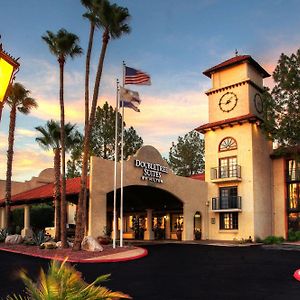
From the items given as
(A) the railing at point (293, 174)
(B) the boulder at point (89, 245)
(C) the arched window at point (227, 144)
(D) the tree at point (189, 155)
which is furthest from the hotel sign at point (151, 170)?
(D) the tree at point (189, 155)

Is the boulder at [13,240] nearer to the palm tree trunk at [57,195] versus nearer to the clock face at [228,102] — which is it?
→ the palm tree trunk at [57,195]

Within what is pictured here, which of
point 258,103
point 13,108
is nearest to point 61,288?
point 13,108

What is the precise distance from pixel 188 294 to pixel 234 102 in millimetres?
29343

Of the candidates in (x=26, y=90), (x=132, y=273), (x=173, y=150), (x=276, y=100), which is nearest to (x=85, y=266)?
(x=132, y=273)

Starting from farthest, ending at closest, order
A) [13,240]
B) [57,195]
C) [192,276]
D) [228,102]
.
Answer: [228,102]
[57,195]
[13,240]
[192,276]

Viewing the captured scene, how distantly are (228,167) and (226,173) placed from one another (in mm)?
605

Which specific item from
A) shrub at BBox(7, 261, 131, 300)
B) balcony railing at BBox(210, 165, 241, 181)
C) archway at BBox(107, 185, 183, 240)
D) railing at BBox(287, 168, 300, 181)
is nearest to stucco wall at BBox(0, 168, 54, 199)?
archway at BBox(107, 185, 183, 240)

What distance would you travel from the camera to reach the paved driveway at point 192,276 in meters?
11.7

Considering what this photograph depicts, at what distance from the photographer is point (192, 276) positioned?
1505 centimetres

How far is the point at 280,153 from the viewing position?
36.8m

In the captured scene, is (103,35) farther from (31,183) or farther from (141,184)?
(31,183)

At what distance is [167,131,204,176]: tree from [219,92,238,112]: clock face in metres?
25.9

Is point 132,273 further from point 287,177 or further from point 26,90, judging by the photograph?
point 287,177

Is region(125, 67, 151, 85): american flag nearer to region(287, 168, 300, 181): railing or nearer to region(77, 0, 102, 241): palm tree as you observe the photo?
region(77, 0, 102, 241): palm tree
